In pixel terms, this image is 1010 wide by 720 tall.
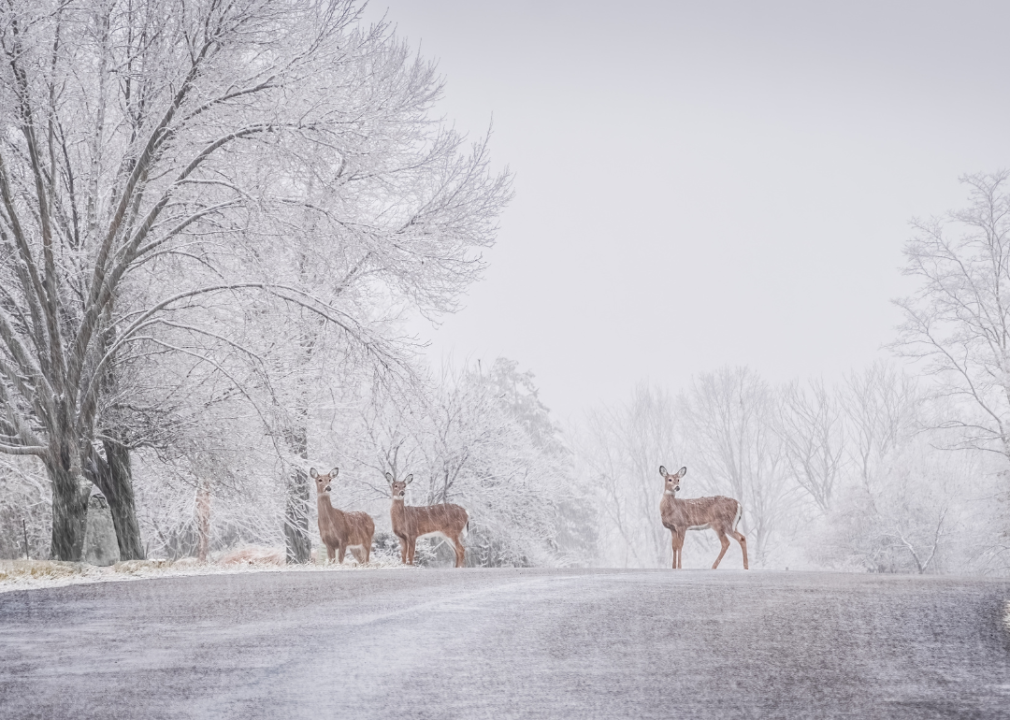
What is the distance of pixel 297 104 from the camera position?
1123cm

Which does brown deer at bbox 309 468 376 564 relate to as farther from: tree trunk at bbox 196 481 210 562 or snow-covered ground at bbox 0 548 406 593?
snow-covered ground at bbox 0 548 406 593

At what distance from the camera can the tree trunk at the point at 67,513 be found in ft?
35.3

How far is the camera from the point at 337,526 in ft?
42.7

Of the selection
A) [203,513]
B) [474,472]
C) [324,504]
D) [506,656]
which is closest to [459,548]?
[324,504]

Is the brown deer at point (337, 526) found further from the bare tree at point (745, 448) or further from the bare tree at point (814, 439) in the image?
the bare tree at point (745, 448)

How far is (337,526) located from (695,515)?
5.68 metres

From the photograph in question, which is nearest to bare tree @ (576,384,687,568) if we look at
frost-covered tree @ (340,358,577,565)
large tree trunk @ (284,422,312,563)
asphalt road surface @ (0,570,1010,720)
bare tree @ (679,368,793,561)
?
bare tree @ (679,368,793,561)

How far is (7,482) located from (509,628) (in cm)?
1270

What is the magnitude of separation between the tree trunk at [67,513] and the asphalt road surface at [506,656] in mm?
5715

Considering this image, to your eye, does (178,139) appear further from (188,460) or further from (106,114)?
(188,460)

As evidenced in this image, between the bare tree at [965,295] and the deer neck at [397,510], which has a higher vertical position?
the bare tree at [965,295]

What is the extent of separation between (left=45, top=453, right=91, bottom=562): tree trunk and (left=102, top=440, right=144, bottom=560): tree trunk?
5.03 feet

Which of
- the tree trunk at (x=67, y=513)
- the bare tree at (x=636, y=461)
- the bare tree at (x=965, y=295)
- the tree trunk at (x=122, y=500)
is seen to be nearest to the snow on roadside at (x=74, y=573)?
the tree trunk at (x=67, y=513)

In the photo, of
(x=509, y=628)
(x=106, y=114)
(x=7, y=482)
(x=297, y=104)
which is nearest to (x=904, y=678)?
(x=509, y=628)
